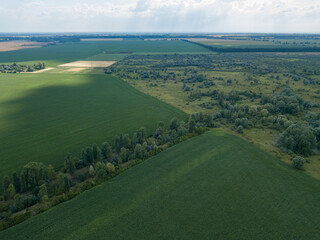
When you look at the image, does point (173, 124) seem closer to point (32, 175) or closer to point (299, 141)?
Answer: point (299, 141)

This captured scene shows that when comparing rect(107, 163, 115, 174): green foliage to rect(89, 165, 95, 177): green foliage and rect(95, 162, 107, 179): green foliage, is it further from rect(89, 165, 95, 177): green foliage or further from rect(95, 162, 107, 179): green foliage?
rect(89, 165, 95, 177): green foliage

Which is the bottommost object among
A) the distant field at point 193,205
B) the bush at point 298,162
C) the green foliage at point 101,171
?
the distant field at point 193,205

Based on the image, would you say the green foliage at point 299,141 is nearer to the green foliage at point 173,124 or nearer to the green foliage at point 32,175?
the green foliage at point 173,124

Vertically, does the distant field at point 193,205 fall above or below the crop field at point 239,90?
below

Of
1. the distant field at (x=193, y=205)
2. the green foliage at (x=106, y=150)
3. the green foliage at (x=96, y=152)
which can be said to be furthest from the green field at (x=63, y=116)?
the distant field at (x=193, y=205)

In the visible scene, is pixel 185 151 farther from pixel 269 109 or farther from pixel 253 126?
pixel 269 109

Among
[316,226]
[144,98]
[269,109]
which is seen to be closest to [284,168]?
[316,226]

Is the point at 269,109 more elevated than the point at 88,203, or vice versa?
the point at 269,109
